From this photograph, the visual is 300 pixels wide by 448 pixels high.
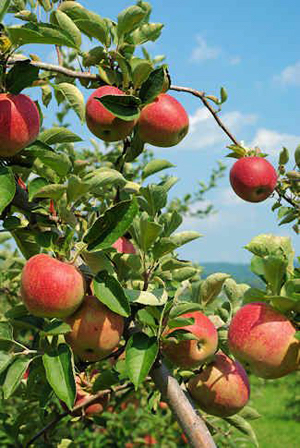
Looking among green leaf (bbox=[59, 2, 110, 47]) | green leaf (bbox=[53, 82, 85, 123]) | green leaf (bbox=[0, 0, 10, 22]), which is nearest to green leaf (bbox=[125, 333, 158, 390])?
green leaf (bbox=[53, 82, 85, 123])

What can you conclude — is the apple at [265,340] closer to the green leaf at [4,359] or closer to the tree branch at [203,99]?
the green leaf at [4,359]

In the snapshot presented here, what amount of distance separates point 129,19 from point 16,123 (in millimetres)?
599

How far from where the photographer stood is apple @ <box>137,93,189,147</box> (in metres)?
1.53

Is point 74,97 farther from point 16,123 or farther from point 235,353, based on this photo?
point 235,353

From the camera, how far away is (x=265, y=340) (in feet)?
3.83

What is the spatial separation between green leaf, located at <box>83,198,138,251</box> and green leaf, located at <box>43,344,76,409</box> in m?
0.28

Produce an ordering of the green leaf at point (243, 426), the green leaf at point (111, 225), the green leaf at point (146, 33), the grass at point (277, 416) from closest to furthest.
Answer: the green leaf at point (111, 225)
the green leaf at point (146, 33)
the green leaf at point (243, 426)
the grass at point (277, 416)

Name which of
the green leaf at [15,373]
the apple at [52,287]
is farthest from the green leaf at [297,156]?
the green leaf at [15,373]

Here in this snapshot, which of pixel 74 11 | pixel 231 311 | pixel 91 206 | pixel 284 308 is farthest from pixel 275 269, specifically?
pixel 74 11

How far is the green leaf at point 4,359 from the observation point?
4.21 ft

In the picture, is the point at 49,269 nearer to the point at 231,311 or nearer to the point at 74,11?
the point at 231,311

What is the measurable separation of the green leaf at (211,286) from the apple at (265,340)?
10.5 inches

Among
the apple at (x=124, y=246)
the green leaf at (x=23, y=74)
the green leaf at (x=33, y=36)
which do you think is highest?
the green leaf at (x=33, y=36)

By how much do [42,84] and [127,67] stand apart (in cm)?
49
